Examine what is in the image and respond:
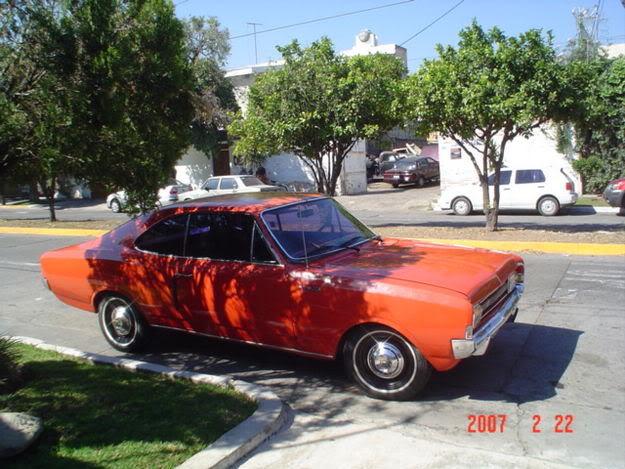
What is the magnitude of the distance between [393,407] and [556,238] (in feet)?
30.3

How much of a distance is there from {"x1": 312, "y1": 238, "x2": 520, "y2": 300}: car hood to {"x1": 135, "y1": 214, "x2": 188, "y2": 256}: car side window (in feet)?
5.29

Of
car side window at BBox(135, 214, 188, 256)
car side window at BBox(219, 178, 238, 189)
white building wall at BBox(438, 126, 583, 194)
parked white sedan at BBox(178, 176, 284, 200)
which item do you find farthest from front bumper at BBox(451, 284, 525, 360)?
car side window at BBox(219, 178, 238, 189)

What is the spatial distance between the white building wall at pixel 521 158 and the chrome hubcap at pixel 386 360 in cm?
1933

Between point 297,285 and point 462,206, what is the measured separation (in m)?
16.0

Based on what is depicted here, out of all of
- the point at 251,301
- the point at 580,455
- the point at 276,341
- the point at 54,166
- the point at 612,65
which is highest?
the point at 612,65

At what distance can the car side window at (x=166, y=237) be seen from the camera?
587cm

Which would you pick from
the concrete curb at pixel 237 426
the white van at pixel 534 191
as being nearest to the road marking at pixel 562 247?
the concrete curb at pixel 237 426

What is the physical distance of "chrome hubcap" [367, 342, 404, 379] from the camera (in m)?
4.59

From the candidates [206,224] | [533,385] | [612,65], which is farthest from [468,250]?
[612,65]

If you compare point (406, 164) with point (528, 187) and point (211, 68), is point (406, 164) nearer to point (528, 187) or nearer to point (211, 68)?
point (211, 68)

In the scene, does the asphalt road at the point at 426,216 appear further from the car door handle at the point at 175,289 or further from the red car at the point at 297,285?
the car door handle at the point at 175,289

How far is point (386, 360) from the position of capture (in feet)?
15.2

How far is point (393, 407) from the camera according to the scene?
15.3 ft

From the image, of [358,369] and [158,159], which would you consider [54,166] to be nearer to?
[158,159]
